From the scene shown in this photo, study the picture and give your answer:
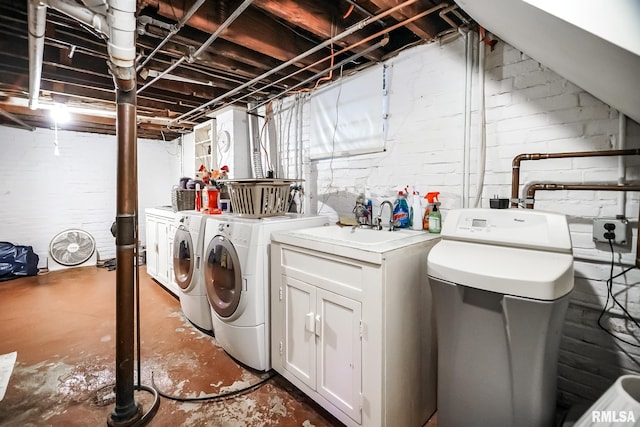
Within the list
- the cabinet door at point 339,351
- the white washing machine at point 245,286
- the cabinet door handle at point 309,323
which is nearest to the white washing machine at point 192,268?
the white washing machine at point 245,286

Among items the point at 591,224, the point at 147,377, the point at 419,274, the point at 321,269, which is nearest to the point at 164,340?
the point at 147,377

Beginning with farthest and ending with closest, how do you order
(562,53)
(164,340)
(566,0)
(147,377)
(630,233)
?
(164,340) → (147,377) → (630,233) → (562,53) → (566,0)

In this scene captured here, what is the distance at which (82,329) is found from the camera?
2.61m

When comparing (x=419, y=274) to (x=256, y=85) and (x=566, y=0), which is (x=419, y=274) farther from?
(x=256, y=85)

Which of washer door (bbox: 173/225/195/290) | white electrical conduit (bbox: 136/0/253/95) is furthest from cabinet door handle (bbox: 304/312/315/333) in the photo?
white electrical conduit (bbox: 136/0/253/95)

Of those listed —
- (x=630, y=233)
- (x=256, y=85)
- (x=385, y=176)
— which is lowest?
(x=630, y=233)

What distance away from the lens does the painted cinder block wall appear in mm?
1384

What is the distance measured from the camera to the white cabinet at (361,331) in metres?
1.31

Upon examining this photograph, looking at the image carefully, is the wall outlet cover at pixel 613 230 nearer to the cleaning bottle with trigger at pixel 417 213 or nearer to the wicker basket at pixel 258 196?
the cleaning bottle with trigger at pixel 417 213

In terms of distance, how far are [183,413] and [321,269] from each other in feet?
3.71

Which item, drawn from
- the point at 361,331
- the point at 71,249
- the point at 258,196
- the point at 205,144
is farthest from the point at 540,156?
the point at 71,249

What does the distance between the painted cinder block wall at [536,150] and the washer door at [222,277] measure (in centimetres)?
121

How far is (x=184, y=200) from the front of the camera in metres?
3.23

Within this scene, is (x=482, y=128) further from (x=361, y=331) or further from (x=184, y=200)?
(x=184, y=200)
